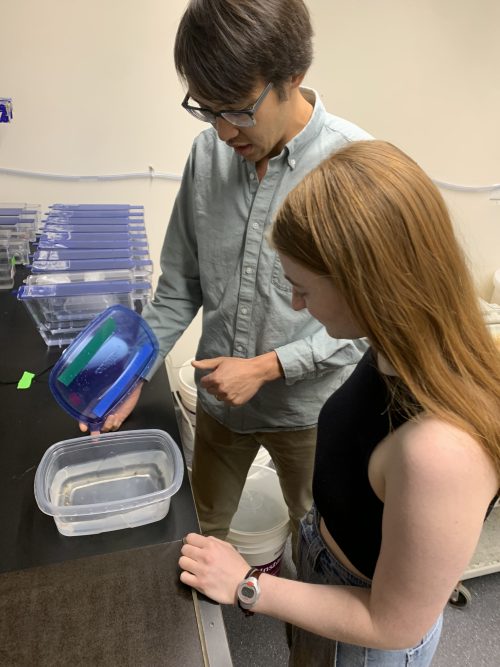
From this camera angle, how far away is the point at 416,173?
509 millimetres

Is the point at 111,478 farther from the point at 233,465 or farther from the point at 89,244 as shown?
the point at 89,244

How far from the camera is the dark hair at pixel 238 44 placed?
0.71 meters

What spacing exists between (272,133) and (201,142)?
25cm

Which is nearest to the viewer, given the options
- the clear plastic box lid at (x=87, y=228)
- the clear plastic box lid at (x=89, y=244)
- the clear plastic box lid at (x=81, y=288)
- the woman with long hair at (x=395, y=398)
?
the woman with long hair at (x=395, y=398)

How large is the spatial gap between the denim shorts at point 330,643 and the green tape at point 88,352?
1.69ft

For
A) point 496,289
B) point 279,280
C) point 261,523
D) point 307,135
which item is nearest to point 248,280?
point 279,280

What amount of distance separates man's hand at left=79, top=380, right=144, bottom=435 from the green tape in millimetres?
97

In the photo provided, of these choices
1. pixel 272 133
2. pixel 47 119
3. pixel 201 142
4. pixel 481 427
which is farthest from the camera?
pixel 47 119

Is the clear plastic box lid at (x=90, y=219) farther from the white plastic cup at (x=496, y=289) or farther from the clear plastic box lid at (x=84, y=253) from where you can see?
the white plastic cup at (x=496, y=289)

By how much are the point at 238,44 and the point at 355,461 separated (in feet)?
2.18

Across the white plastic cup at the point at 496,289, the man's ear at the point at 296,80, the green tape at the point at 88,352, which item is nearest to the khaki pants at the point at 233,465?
the green tape at the point at 88,352

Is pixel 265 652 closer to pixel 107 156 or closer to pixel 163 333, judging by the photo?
pixel 163 333

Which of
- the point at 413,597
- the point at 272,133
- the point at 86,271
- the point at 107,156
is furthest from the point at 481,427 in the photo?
the point at 107,156

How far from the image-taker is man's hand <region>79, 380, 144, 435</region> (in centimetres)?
85
